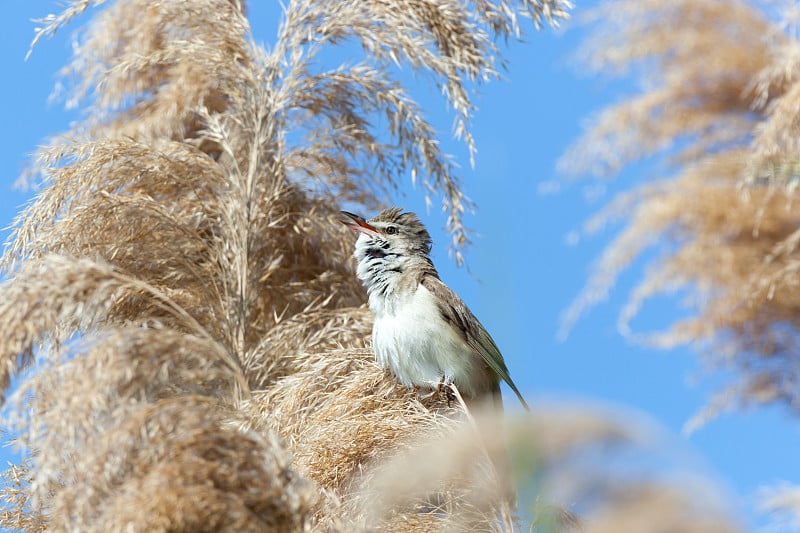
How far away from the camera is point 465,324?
3.71 metres

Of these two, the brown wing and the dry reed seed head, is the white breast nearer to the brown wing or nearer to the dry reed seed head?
A: the brown wing

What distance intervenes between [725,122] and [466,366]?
15.1ft

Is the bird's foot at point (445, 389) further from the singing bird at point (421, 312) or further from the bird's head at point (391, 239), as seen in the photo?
the bird's head at point (391, 239)

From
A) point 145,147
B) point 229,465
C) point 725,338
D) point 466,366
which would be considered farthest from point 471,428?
point 725,338

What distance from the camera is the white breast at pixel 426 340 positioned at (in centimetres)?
348

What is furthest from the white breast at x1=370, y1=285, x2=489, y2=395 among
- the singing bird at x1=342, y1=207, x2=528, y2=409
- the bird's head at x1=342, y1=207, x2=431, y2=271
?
the bird's head at x1=342, y1=207, x2=431, y2=271

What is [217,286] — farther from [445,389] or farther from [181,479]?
[181,479]

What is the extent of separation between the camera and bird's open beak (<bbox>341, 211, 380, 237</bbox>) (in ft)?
12.6

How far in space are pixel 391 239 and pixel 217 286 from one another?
0.72 meters

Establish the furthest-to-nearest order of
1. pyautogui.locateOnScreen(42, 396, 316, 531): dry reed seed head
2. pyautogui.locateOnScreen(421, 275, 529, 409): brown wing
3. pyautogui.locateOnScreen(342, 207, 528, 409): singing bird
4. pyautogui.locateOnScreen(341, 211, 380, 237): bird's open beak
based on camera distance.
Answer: pyautogui.locateOnScreen(341, 211, 380, 237): bird's open beak, pyautogui.locateOnScreen(421, 275, 529, 409): brown wing, pyautogui.locateOnScreen(342, 207, 528, 409): singing bird, pyautogui.locateOnScreen(42, 396, 316, 531): dry reed seed head

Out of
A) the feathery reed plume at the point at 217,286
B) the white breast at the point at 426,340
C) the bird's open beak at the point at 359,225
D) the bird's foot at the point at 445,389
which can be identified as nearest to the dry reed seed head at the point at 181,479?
the feathery reed plume at the point at 217,286

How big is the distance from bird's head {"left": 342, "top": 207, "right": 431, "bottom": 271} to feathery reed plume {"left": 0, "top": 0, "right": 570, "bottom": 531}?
0.28m

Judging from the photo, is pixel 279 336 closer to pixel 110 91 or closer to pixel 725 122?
pixel 110 91

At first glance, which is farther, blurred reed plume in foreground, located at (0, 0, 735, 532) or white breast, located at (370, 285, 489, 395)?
white breast, located at (370, 285, 489, 395)
